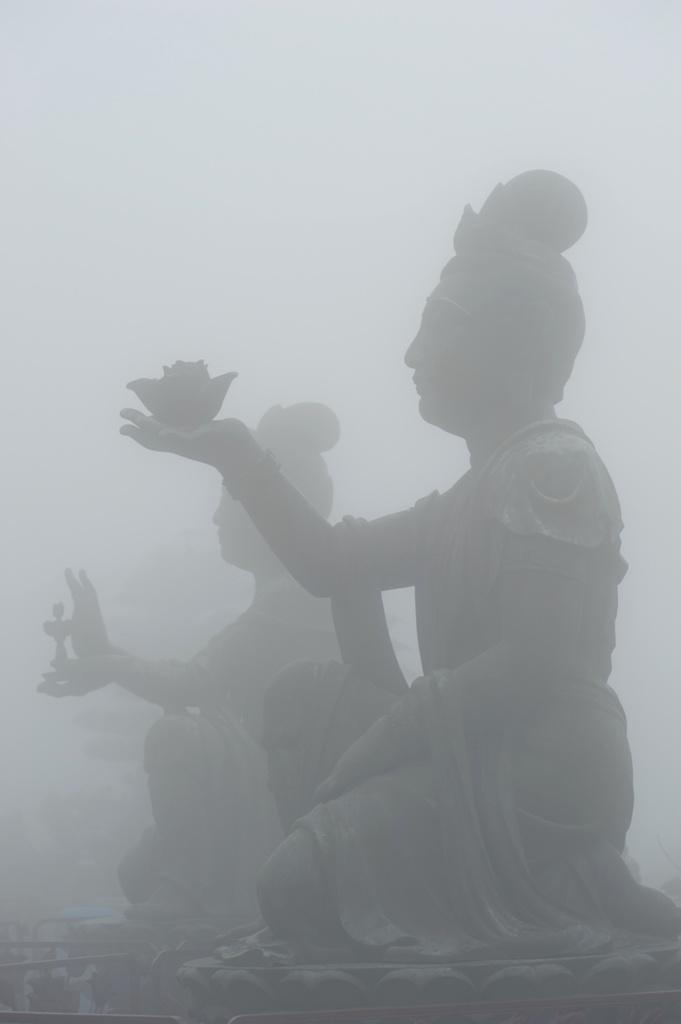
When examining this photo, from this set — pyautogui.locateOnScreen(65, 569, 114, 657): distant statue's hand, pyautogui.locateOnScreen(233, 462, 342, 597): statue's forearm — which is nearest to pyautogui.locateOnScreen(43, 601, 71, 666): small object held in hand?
pyautogui.locateOnScreen(65, 569, 114, 657): distant statue's hand

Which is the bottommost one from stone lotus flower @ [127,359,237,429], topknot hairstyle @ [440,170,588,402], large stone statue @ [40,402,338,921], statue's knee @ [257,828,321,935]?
statue's knee @ [257,828,321,935]

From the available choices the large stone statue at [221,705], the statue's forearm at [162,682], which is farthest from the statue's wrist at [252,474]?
the statue's forearm at [162,682]

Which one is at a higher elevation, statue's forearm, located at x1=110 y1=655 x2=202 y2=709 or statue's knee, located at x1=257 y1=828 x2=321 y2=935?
statue's forearm, located at x1=110 y1=655 x2=202 y2=709

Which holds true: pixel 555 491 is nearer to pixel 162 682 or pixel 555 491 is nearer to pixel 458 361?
pixel 458 361

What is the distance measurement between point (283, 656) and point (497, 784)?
410cm

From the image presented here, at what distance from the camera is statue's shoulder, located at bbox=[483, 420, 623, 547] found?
12.1 ft

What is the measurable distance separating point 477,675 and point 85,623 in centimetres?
457

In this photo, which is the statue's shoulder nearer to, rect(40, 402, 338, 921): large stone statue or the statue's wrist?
the statue's wrist

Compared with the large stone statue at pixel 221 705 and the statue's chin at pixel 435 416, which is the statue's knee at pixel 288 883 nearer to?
the statue's chin at pixel 435 416

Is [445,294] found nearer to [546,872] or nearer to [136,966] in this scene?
[546,872]

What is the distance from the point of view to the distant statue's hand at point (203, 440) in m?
3.98

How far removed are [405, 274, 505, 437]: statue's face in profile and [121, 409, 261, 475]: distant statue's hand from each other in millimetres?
732

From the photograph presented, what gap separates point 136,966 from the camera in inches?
192

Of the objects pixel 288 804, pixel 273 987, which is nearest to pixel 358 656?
pixel 288 804
